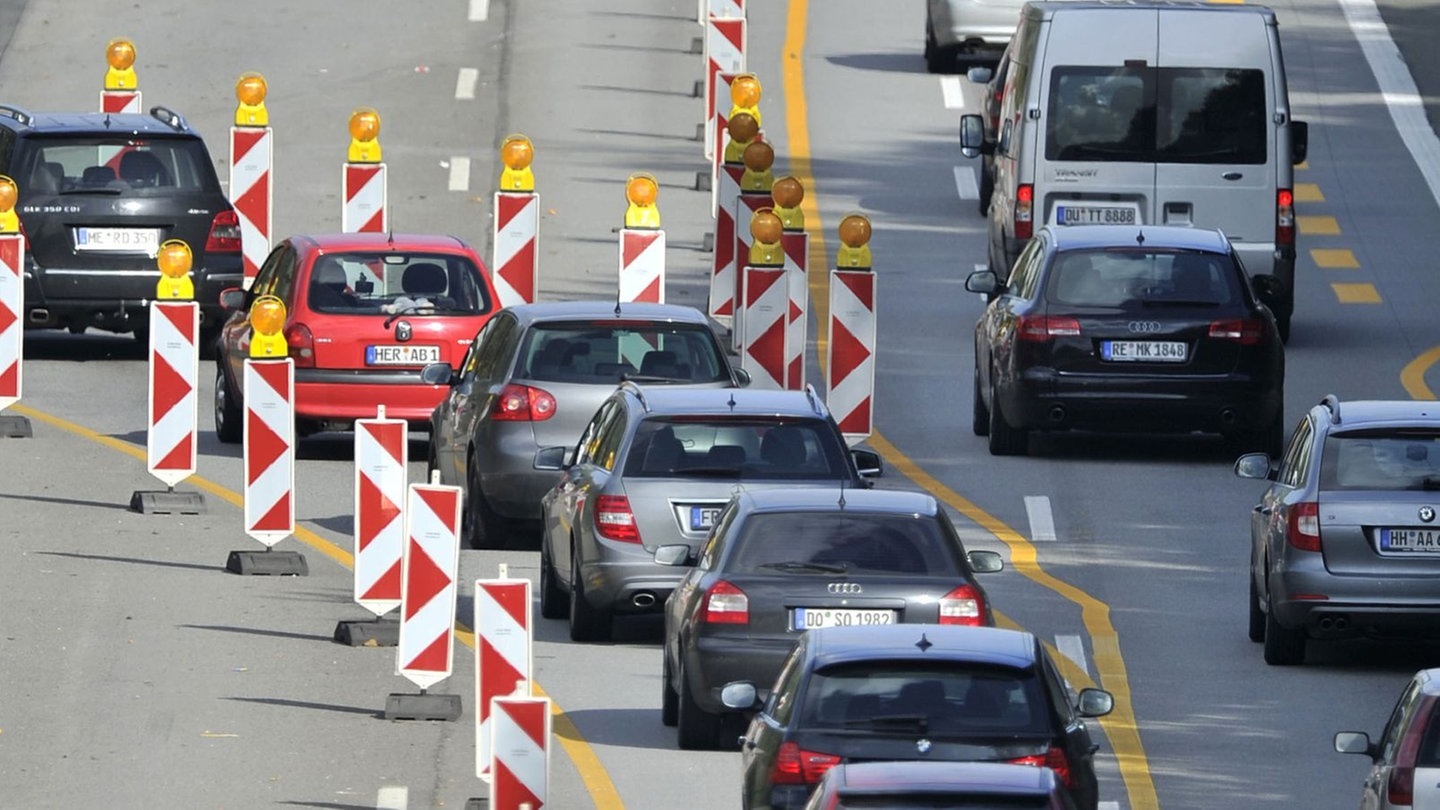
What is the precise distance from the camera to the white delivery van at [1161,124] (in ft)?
92.8

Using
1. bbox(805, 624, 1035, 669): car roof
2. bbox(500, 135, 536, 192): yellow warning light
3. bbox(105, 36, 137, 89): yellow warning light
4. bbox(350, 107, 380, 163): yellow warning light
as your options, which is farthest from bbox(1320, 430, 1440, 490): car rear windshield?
bbox(105, 36, 137, 89): yellow warning light

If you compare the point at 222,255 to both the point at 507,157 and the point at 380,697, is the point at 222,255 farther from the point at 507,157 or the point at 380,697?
the point at 380,697

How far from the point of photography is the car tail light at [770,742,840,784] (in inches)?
490

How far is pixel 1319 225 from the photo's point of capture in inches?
1377

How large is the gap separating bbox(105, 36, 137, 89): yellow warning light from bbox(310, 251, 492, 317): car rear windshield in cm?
1064

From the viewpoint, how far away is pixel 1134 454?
25.2 metres

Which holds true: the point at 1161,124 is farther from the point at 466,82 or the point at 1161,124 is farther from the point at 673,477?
the point at 466,82

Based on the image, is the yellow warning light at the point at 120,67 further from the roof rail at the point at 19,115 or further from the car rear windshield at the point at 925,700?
the car rear windshield at the point at 925,700

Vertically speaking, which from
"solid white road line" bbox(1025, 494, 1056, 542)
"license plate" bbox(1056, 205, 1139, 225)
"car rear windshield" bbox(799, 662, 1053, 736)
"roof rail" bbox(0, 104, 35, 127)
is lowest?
"solid white road line" bbox(1025, 494, 1056, 542)

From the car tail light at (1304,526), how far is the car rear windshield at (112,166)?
1324cm

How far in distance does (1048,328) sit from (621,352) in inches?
149

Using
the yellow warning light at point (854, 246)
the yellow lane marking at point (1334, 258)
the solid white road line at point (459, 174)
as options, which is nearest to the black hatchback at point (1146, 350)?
the yellow warning light at point (854, 246)

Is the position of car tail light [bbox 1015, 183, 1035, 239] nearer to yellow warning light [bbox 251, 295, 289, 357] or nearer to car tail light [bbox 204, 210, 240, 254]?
car tail light [bbox 204, 210, 240, 254]

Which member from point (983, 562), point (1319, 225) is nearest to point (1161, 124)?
point (1319, 225)
